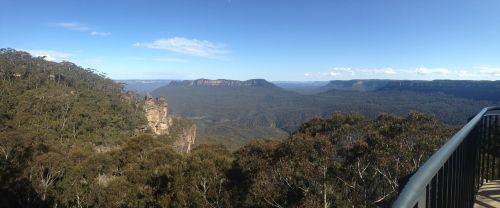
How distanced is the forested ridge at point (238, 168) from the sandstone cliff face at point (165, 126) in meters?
28.8

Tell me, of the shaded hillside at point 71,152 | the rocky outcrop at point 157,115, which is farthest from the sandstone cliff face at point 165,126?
Result: the shaded hillside at point 71,152

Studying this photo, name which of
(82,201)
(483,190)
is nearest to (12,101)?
(82,201)

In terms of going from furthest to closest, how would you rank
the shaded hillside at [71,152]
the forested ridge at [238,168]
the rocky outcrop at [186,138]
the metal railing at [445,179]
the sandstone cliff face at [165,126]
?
the rocky outcrop at [186,138] → the sandstone cliff face at [165,126] → the shaded hillside at [71,152] → the forested ridge at [238,168] → the metal railing at [445,179]

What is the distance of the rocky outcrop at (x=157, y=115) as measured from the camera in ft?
245

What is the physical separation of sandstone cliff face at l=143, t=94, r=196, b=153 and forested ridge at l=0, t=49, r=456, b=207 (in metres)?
28.8

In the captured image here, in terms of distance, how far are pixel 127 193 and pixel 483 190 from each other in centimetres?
1954

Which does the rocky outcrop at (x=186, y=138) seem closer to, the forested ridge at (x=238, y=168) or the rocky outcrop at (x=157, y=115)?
the rocky outcrop at (x=157, y=115)

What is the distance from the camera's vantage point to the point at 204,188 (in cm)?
1850

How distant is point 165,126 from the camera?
80.6m

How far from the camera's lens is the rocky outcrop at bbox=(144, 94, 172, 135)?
74.8 metres

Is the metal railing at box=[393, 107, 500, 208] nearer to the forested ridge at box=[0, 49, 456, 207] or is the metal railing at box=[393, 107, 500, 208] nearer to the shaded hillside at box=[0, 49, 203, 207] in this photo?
the forested ridge at box=[0, 49, 456, 207]

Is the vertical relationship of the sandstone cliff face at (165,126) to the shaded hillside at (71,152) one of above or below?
below

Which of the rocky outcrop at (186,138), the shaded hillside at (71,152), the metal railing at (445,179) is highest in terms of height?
the metal railing at (445,179)

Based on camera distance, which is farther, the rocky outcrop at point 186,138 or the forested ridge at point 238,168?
the rocky outcrop at point 186,138
